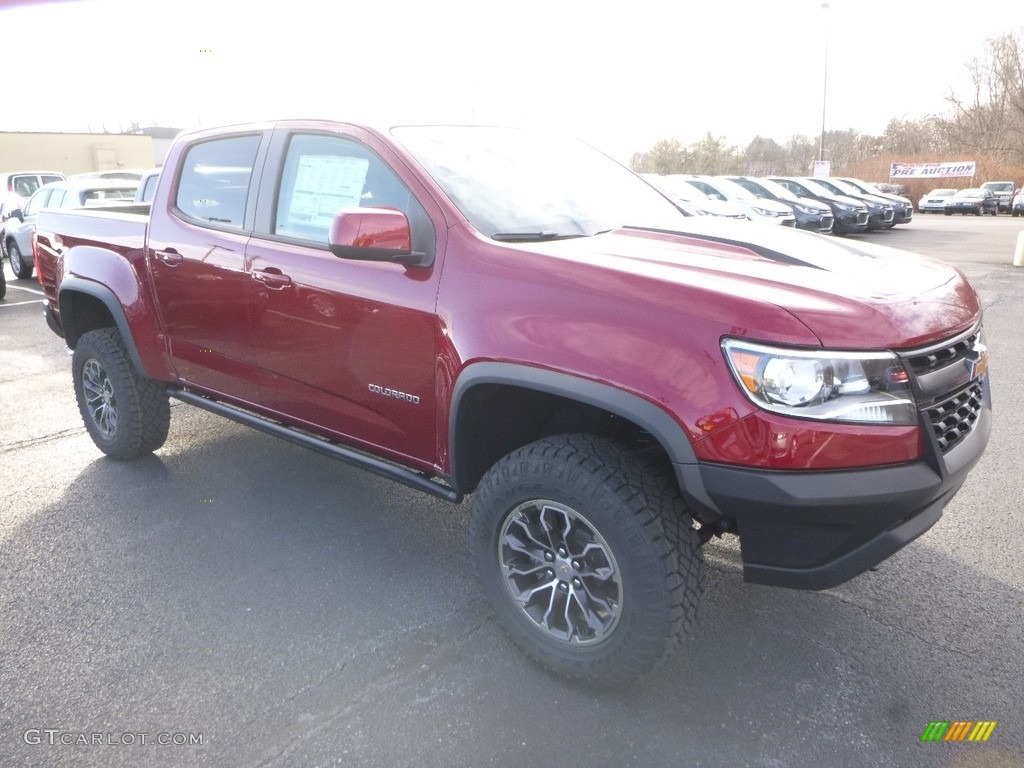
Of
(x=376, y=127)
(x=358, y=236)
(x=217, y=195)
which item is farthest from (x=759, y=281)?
(x=217, y=195)

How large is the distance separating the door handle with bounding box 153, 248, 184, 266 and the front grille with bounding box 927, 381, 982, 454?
10.8 ft

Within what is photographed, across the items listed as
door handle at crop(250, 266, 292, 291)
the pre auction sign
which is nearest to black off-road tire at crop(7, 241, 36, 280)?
door handle at crop(250, 266, 292, 291)

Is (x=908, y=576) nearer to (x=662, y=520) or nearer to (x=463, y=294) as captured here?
(x=662, y=520)

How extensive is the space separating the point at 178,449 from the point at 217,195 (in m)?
1.85

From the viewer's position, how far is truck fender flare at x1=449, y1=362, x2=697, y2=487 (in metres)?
2.29

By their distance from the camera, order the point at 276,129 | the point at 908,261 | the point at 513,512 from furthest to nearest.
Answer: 1. the point at 276,129
2. the point at 908,261
3. the point at 513,512

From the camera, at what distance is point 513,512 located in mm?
2715

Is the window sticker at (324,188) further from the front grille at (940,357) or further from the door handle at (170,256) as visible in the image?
the front grille at (940,357)

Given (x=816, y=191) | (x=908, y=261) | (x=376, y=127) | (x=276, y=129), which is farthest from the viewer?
(x=816, y=191)

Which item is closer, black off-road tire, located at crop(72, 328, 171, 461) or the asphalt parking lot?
the asphalt parking lot

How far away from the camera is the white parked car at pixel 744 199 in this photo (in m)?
17.6

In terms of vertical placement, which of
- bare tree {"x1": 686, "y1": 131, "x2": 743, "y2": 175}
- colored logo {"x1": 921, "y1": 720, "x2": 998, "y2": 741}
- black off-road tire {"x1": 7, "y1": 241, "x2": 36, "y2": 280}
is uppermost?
bare tree {"x1": 686, "y1": 131, "x2": 743, "y2": 175}

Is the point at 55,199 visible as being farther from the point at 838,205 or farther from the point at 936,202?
the point at 936,202

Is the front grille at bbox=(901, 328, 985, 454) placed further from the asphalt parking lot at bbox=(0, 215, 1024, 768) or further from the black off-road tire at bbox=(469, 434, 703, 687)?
the asphalt parking lot at bbox=(0, 215, 1024, 768)
